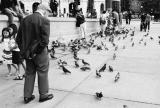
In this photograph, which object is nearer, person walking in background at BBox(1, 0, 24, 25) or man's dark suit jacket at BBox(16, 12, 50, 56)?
man's dark suit jacket at BBox(16, 12, 50, 56)

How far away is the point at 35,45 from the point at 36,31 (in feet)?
0.75

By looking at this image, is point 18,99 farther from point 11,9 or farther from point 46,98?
point 11,9

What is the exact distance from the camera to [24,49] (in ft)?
15.3

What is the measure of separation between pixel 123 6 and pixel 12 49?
267ft

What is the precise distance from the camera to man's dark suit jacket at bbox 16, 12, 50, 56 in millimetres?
4523

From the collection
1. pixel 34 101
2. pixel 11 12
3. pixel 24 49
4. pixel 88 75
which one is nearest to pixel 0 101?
pixel 34 101

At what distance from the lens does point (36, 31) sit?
4.54 metres

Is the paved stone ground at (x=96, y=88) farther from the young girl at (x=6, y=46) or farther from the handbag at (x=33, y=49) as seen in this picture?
the handbag at (x=33, y=49)

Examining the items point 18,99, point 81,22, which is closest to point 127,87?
point 18,99

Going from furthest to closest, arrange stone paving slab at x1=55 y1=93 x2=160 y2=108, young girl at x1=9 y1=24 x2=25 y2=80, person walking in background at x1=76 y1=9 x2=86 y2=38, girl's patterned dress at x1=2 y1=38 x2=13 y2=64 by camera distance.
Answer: person walking in background at x1=76 y1=9 x2=86 y2=38 → girl's patterned dress at x1=2 y1=38 x2=13 y2=64 → young girl at x1=9 y1=24 x2=25 y2=80 → stone paving slab at x1=55 y1=93 x2=160 y2=108

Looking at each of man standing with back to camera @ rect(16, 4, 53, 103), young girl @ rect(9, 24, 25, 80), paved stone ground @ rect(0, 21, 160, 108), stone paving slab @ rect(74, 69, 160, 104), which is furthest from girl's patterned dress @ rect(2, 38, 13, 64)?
stone paving slab @ rect(74, 69, 160, 104)

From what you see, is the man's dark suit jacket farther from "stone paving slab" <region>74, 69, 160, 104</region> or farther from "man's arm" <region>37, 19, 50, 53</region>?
"stone paving slab" <region>74, 69, 160, 104</region>

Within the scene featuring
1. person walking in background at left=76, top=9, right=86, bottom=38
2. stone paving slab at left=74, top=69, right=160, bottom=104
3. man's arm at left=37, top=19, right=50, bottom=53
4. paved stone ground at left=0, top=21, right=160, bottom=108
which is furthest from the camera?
person walking in background at left=76, top=9, right=86, bottom=38

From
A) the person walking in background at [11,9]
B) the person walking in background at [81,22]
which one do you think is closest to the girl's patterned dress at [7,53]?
the person walking in background at [11,9]
